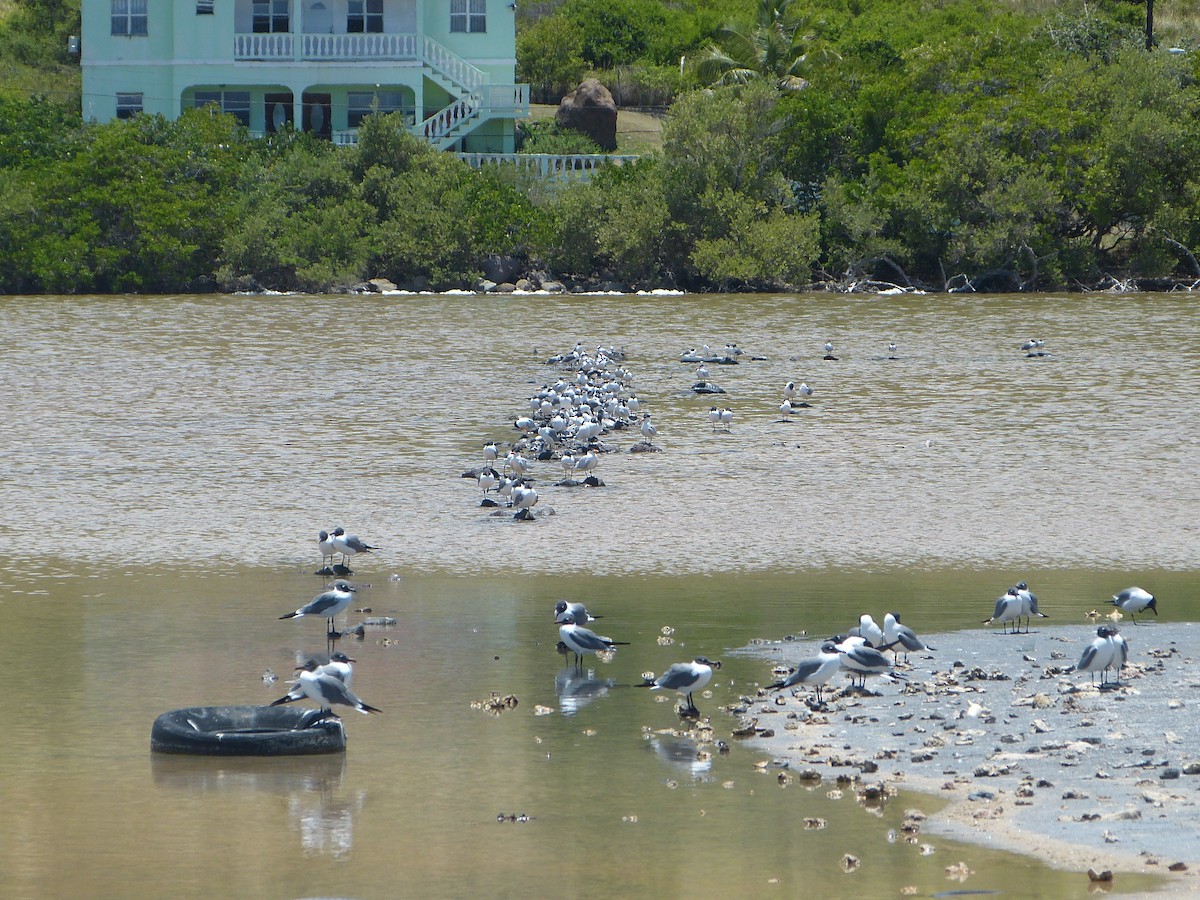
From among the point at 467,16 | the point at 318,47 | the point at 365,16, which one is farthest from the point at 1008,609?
the point at 467,16

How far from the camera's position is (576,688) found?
10.7m

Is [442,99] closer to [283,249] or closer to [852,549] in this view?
[283,249]

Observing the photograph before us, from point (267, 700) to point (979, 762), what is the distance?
411 centimetres

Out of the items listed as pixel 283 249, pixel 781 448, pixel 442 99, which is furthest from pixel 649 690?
pixel 442 99

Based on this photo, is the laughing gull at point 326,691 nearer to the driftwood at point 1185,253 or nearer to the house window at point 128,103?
the driftwood at point 1185,253

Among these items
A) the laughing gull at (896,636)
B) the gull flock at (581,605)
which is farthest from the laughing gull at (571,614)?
the laughing gull at (896,636)

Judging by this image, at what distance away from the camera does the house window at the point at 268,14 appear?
53.1 m

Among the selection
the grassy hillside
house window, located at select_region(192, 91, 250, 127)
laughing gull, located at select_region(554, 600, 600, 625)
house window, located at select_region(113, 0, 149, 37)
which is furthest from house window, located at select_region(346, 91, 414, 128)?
laughing gull, located at select_region(554, 600, 600, 625)

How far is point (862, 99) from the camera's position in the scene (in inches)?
1766

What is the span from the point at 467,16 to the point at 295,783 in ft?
157

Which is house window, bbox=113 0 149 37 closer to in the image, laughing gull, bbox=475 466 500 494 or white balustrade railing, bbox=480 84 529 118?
white balustrade railing, bbox=480 84 529 118

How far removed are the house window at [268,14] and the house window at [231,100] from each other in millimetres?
2142

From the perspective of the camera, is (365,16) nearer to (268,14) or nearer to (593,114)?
(268,14)

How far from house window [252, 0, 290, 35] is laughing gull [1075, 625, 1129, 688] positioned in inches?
1841
